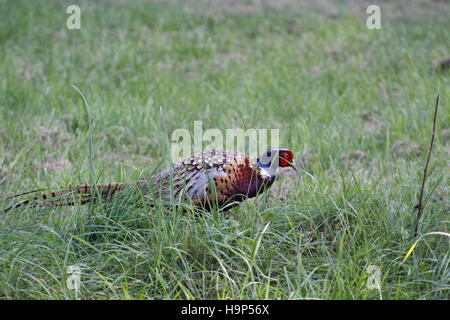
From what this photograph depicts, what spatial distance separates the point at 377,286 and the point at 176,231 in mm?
1069

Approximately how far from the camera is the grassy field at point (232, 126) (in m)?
3.13

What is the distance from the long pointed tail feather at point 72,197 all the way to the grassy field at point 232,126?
6 centimetres

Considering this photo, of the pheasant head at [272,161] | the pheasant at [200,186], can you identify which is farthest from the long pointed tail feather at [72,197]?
the pheasant head at [272,161]

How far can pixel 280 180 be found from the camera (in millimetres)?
4707

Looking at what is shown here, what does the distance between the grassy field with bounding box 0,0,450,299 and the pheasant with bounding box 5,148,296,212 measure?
91 millimetres

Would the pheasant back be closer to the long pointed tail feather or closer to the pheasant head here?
the long pointed tail feather

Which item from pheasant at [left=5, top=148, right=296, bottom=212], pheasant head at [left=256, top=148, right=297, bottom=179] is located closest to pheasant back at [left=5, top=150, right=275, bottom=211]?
pheasant at [left=5, top=148, right=296, bottom=212]

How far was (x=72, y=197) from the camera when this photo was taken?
140 inches

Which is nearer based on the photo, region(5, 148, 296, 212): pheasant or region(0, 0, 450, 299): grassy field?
region(0, 0, 450, 299): grassy field

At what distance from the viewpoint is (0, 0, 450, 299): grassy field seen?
313 cm

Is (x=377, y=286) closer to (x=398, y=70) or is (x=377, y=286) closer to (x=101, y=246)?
(x=101, y=246)

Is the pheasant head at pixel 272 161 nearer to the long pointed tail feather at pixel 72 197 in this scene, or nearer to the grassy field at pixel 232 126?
the grassy field at pixel 232 126

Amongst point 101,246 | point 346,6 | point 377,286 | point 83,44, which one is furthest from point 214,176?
point 346,6

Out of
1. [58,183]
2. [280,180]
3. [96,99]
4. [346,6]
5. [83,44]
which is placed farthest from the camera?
[346,6]
